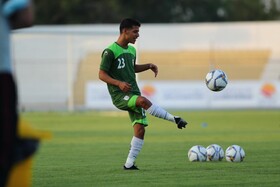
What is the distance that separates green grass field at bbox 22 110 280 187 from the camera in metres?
12.0

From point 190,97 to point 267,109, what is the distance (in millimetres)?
3569

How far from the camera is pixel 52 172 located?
530 inches

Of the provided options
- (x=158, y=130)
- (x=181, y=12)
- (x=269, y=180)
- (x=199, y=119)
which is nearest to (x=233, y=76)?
(x=199, y=119)

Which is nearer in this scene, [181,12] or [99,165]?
[99,165]

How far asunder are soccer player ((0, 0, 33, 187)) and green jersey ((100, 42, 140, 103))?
6230 millimetres

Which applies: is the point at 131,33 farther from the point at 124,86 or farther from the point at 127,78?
the point at 124,86

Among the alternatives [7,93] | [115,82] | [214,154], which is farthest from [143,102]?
[7,93]

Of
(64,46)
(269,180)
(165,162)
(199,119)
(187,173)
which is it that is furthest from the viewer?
(64,46)

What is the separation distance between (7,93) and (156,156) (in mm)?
9467

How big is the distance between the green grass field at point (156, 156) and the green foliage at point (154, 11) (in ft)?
127

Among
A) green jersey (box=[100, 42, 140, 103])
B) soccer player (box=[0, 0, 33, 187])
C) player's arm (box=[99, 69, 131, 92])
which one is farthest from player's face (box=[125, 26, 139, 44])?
soccer player (box=[0, 0, 33, 187])

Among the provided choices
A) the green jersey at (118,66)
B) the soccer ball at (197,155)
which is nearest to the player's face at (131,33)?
the green jersey at (118,66)

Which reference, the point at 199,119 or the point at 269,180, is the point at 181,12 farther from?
the point at 269,180

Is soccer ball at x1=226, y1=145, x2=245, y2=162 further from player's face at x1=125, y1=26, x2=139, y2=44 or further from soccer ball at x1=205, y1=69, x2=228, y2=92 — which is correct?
player's face at x1=125, y1=26, x2=139, y2=44
